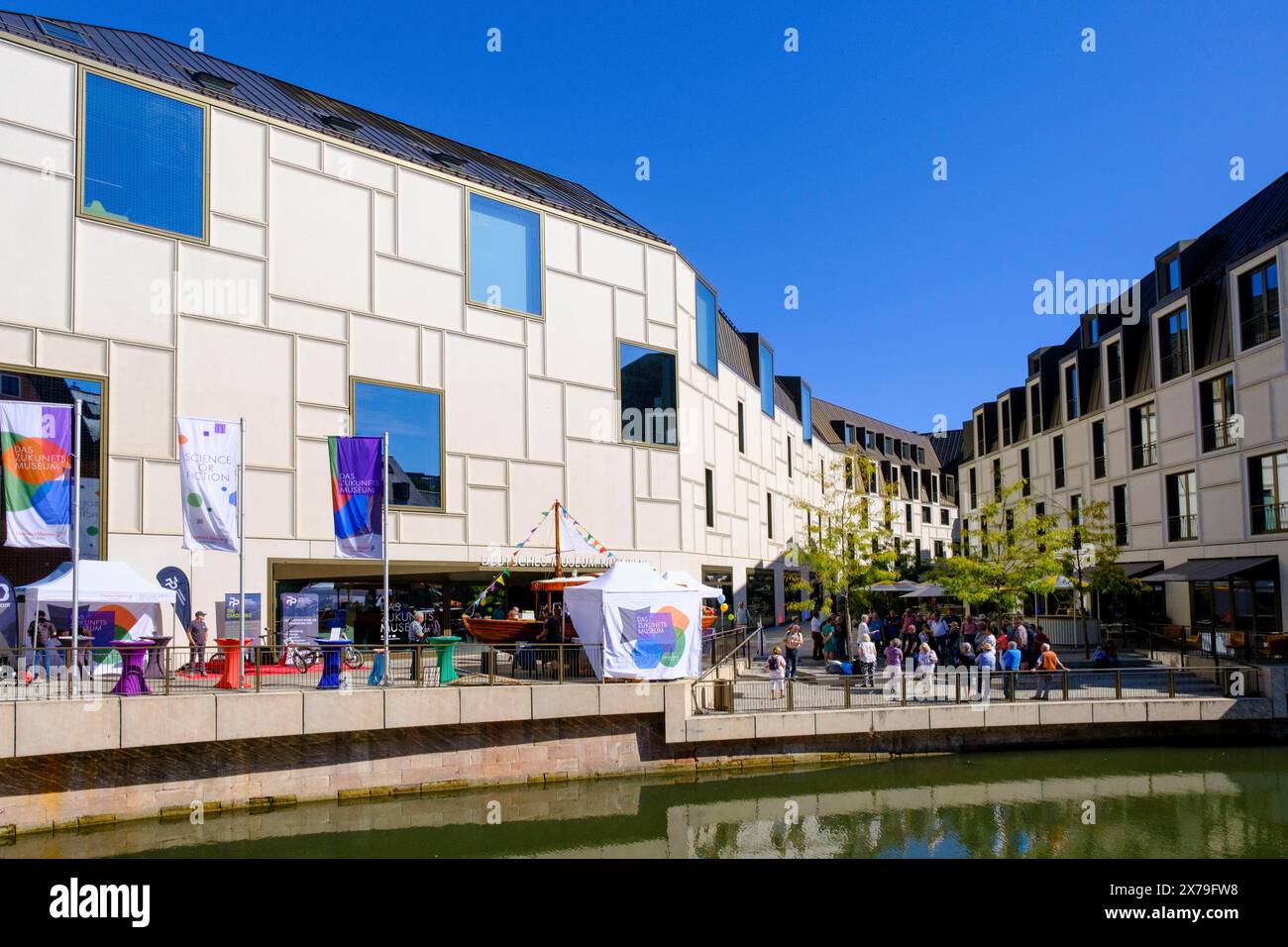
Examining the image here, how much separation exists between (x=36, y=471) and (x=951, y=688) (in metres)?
18.9

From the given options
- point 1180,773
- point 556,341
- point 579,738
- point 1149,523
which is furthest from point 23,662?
point 1149,523

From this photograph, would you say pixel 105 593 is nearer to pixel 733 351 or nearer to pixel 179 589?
pixel 179 589

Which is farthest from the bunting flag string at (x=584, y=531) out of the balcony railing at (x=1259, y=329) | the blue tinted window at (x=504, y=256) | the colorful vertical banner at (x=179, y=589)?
the balcony railing at (x=1259, y=329)

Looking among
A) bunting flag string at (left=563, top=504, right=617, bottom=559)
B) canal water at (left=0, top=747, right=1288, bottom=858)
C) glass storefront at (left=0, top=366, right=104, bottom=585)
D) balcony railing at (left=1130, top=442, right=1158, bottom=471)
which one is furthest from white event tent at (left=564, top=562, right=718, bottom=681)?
balcony railing at (left=1130, top=442, right=1158, bottom=471)

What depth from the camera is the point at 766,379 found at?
50.9 meters

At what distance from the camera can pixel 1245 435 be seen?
31828 millimetres

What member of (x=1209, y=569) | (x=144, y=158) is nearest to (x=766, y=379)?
(x=1209, y=569)

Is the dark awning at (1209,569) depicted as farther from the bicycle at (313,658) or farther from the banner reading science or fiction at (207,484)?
the banner reading science or fiction at (207,484)

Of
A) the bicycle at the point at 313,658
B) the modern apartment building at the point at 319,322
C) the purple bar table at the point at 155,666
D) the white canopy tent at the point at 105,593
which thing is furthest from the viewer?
the modern apartment building at the point at 319,322

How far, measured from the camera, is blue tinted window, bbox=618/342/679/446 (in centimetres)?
3406

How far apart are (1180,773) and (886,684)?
6.02 metres

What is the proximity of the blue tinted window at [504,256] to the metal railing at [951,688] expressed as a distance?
14.7 m

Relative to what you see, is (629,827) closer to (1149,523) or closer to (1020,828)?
(1020,828)

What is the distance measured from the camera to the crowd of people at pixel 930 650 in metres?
23.4
